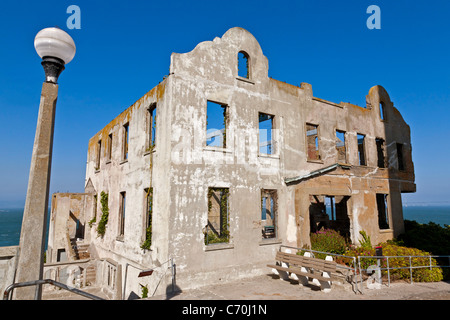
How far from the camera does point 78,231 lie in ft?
72.6

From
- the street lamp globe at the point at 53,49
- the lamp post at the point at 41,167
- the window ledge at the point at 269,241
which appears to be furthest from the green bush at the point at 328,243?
the street lamp globe at the point at 53,49

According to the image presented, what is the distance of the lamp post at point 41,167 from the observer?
3514mm

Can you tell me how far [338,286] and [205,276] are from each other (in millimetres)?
4740

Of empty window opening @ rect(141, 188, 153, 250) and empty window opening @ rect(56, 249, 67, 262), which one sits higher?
empty window opening @ rect(141, 188, 153, 250)

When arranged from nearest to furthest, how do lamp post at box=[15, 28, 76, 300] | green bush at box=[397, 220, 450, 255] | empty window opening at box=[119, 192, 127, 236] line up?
lamp post at box=[15, 28, 76, 300], empty window opening at box=[119, 192, 127, 236], green bush at box=[397, 220, 450, 255]

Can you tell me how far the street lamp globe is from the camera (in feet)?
13.0

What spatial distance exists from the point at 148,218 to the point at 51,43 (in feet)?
29.4

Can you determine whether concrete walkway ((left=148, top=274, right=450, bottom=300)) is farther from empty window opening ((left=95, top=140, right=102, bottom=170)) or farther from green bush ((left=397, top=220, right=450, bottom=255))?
empty window opening ((left=95, top=140, right=102, bottom=170))

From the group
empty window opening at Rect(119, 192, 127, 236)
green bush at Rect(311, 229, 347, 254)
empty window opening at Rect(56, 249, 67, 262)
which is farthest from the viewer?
empty window opening at Rect(56, 249, 67, 262)

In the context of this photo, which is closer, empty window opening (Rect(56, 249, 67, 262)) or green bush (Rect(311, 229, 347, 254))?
green bush (Rect(311, 229, 347, 254))

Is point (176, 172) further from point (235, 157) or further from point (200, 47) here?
point (200, 47)

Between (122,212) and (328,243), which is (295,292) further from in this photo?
(122,212)

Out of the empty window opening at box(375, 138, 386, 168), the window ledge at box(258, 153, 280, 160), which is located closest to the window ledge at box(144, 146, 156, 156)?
the window ledge at box(258, 153, 280, 160)
